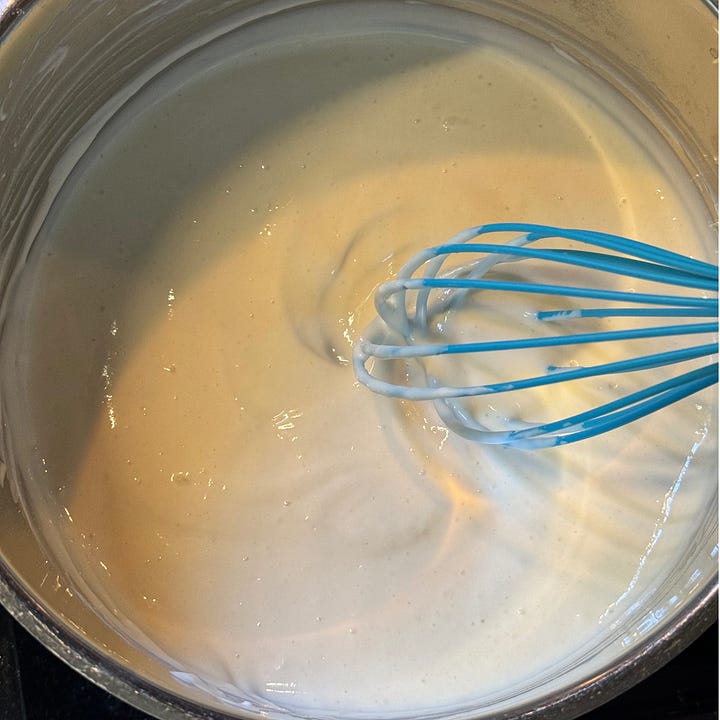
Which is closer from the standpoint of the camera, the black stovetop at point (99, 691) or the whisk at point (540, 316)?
the whisk at point (540, 316)

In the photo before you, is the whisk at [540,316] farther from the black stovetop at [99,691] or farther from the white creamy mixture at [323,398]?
the black stovetop at [99,691]

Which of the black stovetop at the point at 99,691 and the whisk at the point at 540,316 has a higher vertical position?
the whisk at the point at 540,316

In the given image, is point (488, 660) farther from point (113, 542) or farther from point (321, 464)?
point (113, 542)

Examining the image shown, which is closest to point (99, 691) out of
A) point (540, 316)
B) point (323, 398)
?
point (323, 398)

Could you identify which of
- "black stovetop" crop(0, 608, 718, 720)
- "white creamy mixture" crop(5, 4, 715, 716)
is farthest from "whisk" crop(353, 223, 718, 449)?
"black stovetop" crop(0, 608, 718, 720)

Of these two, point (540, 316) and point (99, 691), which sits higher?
point (540, 316)

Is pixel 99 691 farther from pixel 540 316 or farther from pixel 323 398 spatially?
pixel 540 316

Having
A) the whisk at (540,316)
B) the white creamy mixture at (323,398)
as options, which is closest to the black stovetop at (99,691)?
the white creamy mixture at (323,398)
